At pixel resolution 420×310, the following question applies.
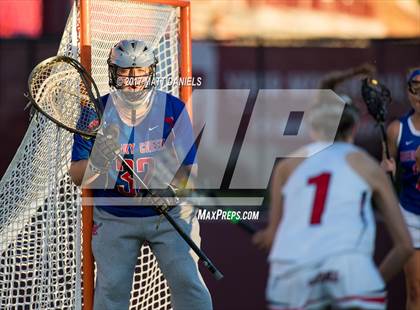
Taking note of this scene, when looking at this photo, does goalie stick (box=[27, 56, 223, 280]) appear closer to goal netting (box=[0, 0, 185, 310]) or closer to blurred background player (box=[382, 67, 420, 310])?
goal netting (box=[0, 0, 185, 310])

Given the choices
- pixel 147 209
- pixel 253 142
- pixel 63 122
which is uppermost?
pixel 63 122

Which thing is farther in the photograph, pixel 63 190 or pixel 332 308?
pixel 63 190

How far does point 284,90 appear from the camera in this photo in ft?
31.8

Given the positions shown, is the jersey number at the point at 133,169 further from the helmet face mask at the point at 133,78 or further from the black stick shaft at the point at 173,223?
the helmet face mask at the point at 133,78

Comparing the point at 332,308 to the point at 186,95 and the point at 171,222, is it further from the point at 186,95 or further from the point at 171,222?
the point at 186,95

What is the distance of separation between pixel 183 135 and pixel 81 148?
0.52m

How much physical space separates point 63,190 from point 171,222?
0.92 m

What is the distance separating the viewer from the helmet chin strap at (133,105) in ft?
18.7

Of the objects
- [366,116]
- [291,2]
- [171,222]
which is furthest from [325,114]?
[291,2]

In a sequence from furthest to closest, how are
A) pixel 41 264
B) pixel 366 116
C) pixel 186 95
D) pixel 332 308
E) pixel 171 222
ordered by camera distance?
pixel 366 116
pixel 186 95
pixel 41 264
pixel 171 222
pixel 332 308

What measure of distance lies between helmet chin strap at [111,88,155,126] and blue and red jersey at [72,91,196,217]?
2 cm

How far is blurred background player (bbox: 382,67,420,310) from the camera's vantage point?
686cm
